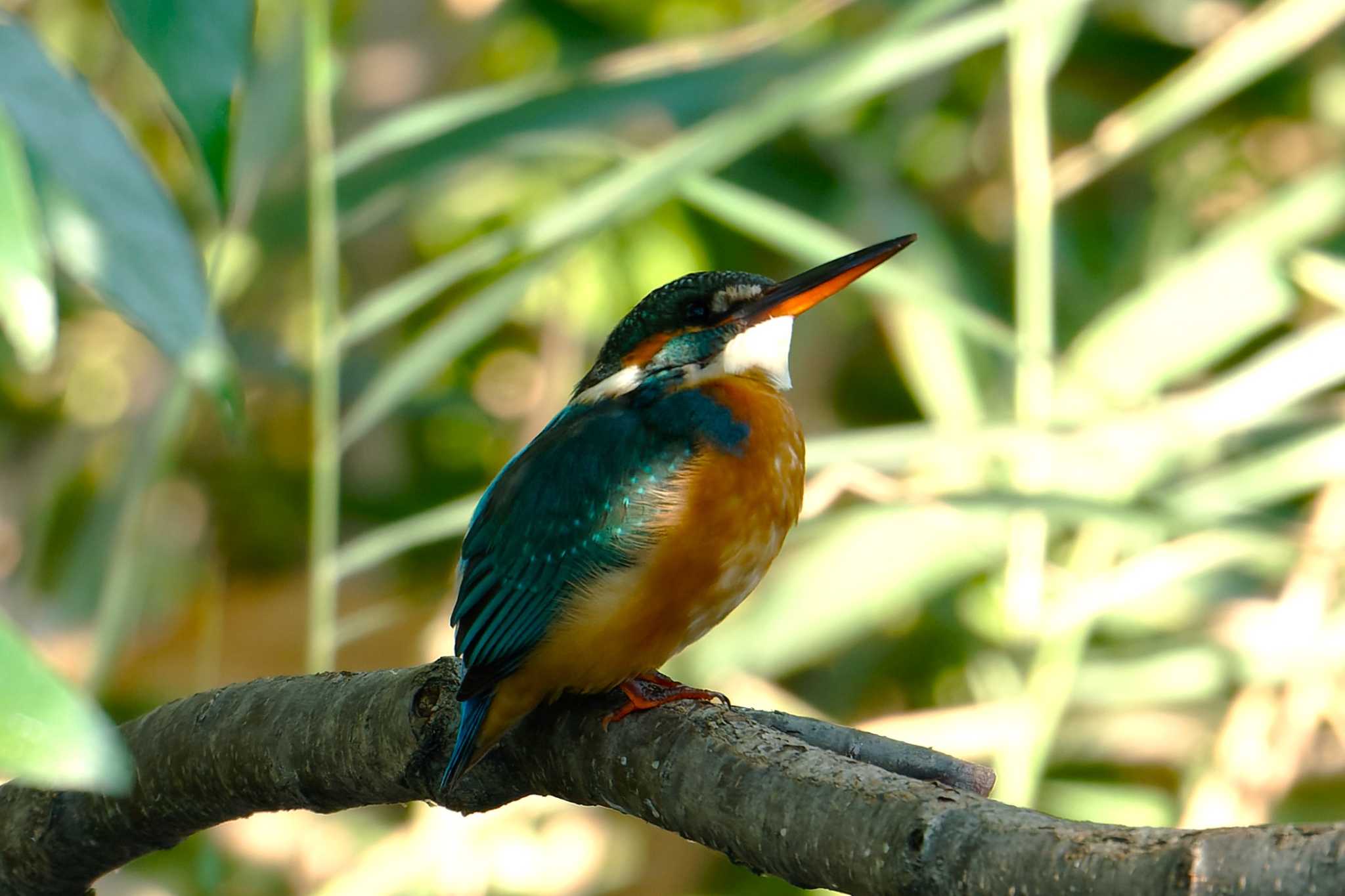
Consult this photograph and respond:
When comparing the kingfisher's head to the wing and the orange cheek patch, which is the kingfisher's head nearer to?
the orange cheek patch

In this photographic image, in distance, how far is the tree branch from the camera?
0.83 meters

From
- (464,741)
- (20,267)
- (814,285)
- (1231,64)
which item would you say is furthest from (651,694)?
(1231,64)

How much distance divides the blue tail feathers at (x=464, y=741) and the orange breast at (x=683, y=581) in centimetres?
12

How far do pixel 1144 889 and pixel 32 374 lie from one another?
371cm

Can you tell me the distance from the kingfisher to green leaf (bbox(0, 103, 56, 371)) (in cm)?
74

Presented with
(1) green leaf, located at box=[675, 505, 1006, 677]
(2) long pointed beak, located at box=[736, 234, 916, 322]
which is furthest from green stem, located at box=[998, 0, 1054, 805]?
(2) long pointed beak, located at box=[736, 234, 916, 322]

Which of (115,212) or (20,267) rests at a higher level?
(115,212)

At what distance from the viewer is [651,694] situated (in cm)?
173

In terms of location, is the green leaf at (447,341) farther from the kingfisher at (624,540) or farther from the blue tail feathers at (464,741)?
the blue tail feathers at (464,741)

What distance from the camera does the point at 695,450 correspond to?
177 centimetres

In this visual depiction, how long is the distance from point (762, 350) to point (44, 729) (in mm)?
1553

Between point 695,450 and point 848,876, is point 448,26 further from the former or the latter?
point 848,876

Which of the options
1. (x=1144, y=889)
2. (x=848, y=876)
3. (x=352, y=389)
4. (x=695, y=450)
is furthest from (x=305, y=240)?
(x=1144, y=889)

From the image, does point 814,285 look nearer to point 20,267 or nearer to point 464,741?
point 464,741
